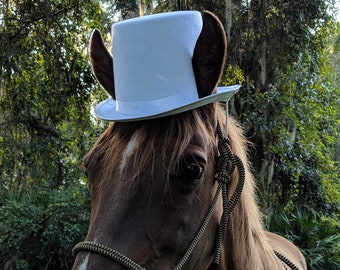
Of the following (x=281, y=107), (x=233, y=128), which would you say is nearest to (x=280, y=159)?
(x=281, y=107)

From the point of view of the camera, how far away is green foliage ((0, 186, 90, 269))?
20.1 ft

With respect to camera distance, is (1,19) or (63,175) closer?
(1,19)

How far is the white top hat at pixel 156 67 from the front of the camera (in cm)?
151

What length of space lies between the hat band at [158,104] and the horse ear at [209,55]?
0.22 ft

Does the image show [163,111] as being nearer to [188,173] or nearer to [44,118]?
[188,173]

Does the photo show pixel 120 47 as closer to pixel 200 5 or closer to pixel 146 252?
pixel 146 252

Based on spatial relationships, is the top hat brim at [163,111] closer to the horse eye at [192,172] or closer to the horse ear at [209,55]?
the horse ear at [209,55]

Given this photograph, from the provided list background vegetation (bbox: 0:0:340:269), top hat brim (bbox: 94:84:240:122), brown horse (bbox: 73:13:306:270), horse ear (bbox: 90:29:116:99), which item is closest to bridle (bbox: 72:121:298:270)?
brown horse (bbox: 73:13:306:270)

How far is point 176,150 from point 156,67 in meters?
0.37

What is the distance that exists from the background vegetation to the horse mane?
4.58 m

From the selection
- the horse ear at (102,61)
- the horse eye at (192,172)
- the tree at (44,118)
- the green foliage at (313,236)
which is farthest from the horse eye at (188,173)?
the green foliage at (313,236)

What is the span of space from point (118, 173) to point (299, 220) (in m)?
6.46

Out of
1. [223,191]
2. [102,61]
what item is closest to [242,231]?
[223,191]

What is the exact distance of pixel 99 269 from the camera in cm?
118
